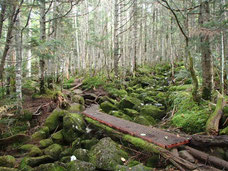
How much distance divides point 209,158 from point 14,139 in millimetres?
5767

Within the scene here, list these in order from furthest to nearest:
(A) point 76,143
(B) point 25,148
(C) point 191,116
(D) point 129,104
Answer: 1. (D) point 129,104
2. (C) point 191,116
3. (A) point 76,143
4. (B) point 25,148

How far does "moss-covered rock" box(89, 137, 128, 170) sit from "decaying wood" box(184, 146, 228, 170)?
160 cm

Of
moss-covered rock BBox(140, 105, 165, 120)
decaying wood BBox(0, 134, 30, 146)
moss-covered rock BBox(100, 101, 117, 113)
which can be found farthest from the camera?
moss-covered rock BBox(100, 101, 117, 113)

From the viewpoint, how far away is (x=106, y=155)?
4.17m

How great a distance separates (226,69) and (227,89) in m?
1.07

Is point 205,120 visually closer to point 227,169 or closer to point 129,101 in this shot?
point 227,169

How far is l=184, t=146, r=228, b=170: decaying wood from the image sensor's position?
3491mm

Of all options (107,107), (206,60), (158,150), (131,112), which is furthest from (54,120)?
(206,60)

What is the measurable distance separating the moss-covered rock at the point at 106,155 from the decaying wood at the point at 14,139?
285 cm

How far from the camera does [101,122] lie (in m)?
6.26

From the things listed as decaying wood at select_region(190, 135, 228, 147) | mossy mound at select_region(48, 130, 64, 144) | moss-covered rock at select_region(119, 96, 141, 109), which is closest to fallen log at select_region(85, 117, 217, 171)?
decaying wood at select_region(190, 135, 228, 147)

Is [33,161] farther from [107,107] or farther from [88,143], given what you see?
[107,107]

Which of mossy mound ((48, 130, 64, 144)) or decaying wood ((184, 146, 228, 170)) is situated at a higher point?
decaying wood ((184, 146, 228, 170))

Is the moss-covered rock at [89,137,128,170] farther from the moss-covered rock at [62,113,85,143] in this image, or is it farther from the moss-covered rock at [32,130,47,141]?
the moss-covered rock at [32,130,47,141]
